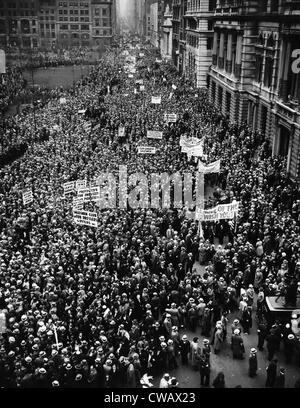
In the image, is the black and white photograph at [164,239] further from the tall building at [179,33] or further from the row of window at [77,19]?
the row of window at [77,19]

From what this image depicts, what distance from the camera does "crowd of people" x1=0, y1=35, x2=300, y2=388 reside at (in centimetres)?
1392

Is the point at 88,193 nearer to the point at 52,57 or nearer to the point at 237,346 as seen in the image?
the point at 237,346

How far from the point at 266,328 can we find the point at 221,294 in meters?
1.99

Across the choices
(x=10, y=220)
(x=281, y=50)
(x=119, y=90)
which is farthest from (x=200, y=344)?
(x=119, y=90)

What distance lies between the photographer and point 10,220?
915 inches

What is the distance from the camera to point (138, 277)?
17297 millimetres

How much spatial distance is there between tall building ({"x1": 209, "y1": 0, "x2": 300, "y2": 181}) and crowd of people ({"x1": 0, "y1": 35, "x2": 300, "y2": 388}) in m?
3.03

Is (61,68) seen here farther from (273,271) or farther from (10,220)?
(273,271)

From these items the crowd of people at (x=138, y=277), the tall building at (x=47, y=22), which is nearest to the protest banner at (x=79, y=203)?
the crowd of people at (x=138, y=277)

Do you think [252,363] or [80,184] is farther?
[80,184]

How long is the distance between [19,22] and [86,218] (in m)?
138

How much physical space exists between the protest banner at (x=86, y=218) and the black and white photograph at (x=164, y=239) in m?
0.07

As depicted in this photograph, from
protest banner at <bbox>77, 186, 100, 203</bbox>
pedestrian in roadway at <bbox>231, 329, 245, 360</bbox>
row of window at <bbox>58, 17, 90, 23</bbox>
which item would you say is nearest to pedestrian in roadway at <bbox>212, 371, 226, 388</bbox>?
pedestrian in roadway at <bbox>231, 329, 245, 360</bbox>

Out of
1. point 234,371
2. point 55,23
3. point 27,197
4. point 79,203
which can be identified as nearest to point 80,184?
point 79,203
